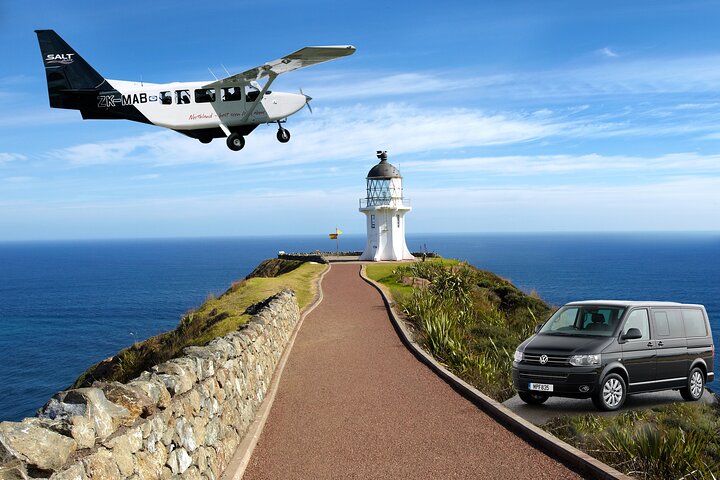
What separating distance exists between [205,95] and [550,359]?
25.6ft

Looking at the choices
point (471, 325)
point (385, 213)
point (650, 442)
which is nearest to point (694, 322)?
point (650, 442)

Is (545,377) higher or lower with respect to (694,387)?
higher

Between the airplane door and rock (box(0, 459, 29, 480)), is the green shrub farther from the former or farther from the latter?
rock (box(0, 459, 29, 480))

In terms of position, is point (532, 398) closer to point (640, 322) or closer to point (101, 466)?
point (640, 322)

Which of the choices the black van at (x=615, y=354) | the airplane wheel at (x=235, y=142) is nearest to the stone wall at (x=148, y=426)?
the airplane wheel at (x=235, y=142)

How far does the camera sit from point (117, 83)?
10492mm

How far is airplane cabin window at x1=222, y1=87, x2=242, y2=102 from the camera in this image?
1091 cm

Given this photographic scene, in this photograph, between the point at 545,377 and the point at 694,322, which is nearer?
the point at 545,377

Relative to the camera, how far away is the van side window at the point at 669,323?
12.9 metres

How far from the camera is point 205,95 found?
1064cm

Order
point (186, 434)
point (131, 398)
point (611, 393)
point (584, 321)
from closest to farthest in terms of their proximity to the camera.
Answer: point (131, 398) < point (186, 434) < point (611, 393) < point (584, 321)

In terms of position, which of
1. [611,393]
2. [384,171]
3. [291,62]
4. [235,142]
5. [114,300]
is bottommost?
[114,300]

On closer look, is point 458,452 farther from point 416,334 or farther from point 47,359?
point 47,359

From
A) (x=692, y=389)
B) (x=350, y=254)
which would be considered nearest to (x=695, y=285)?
(x=350, y=254)
